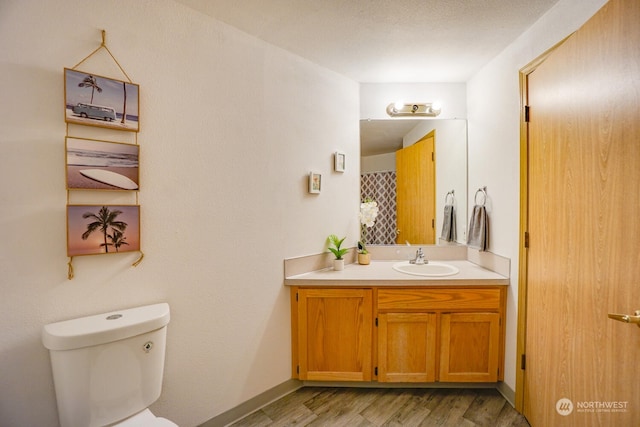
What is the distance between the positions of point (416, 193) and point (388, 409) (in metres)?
1.63

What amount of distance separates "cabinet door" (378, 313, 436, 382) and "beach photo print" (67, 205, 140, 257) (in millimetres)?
1552

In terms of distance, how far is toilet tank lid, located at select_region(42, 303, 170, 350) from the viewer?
3.38 ft

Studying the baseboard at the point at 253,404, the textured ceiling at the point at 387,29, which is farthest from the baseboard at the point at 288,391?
the textured ceiling at the point at 387,29

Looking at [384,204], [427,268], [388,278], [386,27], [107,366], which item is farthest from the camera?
[384,204]

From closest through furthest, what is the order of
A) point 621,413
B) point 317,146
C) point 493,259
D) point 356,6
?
point 621,413
point 356,6
point 493,259
point 317,146

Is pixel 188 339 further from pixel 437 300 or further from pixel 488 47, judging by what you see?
pixel 488 47

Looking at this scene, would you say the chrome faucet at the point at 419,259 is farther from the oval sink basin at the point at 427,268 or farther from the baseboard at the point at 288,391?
the baseboard at the point at 288,391

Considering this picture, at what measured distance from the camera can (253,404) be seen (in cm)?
176

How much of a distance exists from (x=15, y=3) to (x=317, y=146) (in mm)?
1602

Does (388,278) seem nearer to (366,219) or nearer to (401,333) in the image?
(401,333)

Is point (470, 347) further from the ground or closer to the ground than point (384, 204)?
closer to the ground

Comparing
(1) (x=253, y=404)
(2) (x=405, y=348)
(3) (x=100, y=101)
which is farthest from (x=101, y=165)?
(2) (x=405, y=348)

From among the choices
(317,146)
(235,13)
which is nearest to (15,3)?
(235,13)

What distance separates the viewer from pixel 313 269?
6.84 feet
